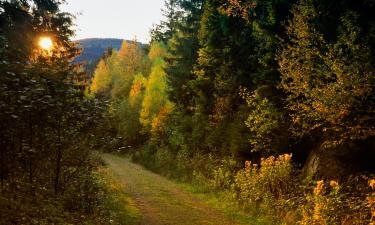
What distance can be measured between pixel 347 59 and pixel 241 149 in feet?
29.5

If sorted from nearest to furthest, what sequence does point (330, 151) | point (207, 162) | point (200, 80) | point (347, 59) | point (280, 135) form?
point (347, 59), point (330, 151), point (280, 135), point (207, 162), point (200, 80)

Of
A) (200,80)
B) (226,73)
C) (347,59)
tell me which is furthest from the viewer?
(200,80)

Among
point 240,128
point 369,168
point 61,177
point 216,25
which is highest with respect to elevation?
point 216,25

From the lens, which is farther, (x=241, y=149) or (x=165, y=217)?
(x=241, y=149)

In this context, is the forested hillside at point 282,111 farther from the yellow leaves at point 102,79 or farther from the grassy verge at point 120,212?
the yellow leaves at point 102,79

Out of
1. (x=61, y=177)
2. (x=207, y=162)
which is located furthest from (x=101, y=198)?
(x=207, y=162)

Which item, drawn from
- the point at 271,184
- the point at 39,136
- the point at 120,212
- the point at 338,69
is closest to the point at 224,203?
the point at 271,184

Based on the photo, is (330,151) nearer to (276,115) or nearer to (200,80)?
(276,115)

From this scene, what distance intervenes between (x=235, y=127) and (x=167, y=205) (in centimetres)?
624

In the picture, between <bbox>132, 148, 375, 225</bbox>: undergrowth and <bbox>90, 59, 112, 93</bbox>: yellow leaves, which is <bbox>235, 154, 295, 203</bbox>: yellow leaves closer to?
<bbox>132, 148, 375, 225</bbox>: undergrowth

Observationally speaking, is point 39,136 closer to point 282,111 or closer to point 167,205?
point 167,205

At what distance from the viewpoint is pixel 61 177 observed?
14.9 metres

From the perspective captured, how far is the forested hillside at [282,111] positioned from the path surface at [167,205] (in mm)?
1613

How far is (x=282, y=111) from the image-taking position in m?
19.6
